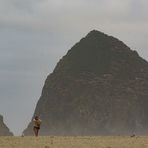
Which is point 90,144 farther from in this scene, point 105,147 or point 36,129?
point 36,129

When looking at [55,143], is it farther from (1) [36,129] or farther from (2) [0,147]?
(1) [36,129]

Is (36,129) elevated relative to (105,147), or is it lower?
elevated

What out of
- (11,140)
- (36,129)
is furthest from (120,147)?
(36,129)

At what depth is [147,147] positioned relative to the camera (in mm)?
40906

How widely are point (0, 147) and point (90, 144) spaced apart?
6891 mm

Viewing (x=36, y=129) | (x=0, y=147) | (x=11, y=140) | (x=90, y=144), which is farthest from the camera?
(x=36, y=129)

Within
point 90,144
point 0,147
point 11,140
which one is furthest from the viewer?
point 11,140

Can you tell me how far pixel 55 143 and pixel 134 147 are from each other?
19.7 feet

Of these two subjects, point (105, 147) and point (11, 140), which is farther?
point (11, 140)

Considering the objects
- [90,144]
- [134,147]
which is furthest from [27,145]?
[134,147]

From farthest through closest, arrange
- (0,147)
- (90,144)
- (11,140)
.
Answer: (11,140), (90,144), (0,147)

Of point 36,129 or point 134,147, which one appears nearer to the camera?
point 134,147

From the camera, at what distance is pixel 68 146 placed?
1572 inches

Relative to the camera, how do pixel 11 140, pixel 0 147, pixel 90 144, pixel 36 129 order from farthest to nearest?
pixel 36 129, pixel 11 140, pixel 90 144, pixel 0 147
